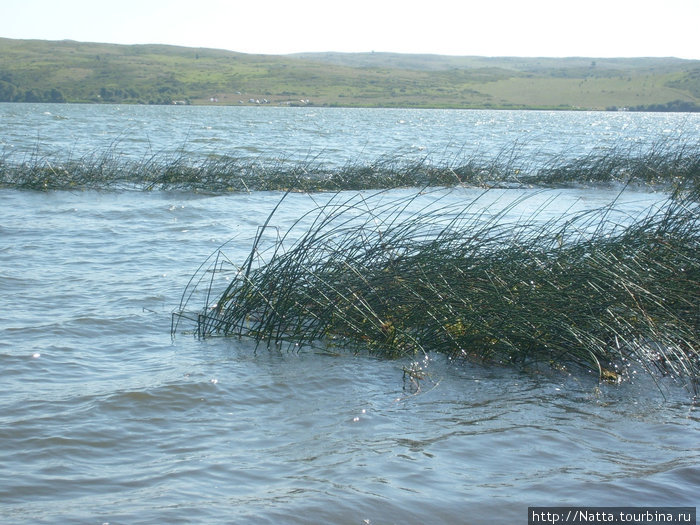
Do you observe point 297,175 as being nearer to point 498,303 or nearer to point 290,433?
point 498,303

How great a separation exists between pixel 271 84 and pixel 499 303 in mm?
135674

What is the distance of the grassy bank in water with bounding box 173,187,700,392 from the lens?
558 cm

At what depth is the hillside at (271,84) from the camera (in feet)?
366

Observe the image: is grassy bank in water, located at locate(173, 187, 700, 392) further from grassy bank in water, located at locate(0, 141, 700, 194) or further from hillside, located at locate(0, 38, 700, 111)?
hillside, located at locate(0, 38, 700, 111)

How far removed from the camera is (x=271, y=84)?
136000 mm

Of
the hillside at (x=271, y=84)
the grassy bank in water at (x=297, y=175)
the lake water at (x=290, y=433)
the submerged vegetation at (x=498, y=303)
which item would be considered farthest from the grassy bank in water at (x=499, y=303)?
the hillside at (x=271, y=84)

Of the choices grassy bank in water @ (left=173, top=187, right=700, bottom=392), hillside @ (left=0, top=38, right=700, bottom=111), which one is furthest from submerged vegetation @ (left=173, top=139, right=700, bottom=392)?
hillside @ (left=0, top=38, right=700, bottom=111)

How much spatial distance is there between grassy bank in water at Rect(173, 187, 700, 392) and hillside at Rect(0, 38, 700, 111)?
10598cm

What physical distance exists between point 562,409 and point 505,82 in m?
164

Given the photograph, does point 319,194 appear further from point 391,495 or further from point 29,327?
point 391,495

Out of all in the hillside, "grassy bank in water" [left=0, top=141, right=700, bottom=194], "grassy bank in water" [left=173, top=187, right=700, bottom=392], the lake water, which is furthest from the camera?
the hillside

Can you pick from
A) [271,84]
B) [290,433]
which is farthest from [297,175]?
[271,84]

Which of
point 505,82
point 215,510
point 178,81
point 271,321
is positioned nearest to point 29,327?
point 271,321

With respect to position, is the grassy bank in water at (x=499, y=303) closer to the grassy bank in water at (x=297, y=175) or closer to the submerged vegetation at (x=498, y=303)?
the submerged vegetation at (x=498, y=303)
